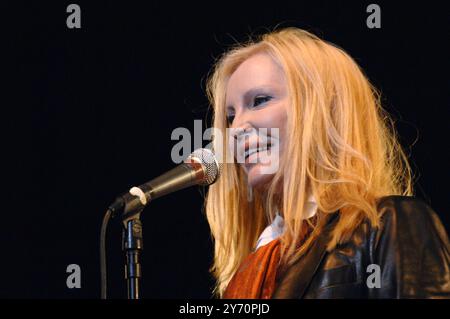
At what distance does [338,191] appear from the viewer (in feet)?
7.64

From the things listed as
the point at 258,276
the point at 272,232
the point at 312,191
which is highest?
the point at 312,191

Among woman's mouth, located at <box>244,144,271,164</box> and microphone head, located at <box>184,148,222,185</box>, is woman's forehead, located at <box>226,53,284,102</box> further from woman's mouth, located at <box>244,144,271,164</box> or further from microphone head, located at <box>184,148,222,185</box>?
microphone head, located at <box>184,148,222,185</box>

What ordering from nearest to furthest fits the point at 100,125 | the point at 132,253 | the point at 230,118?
the point at 132,253
the point at 230,118
the point at 100,125

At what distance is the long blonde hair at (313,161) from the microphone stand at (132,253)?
1.63ft

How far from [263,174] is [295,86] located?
291 mm

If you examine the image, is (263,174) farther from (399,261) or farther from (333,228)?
(399,261)

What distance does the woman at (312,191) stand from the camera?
208 centimetres

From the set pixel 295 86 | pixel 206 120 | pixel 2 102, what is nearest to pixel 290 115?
pixel 295 86

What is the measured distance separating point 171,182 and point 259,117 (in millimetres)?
463

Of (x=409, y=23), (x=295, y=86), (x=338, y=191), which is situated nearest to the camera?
(x=338, y=191)

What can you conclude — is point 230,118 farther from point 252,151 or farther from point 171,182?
point 171,182

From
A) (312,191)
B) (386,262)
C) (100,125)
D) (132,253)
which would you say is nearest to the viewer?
(132,253)

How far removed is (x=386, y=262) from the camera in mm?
2055

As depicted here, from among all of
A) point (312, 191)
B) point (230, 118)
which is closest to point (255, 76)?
point (230, 118)
